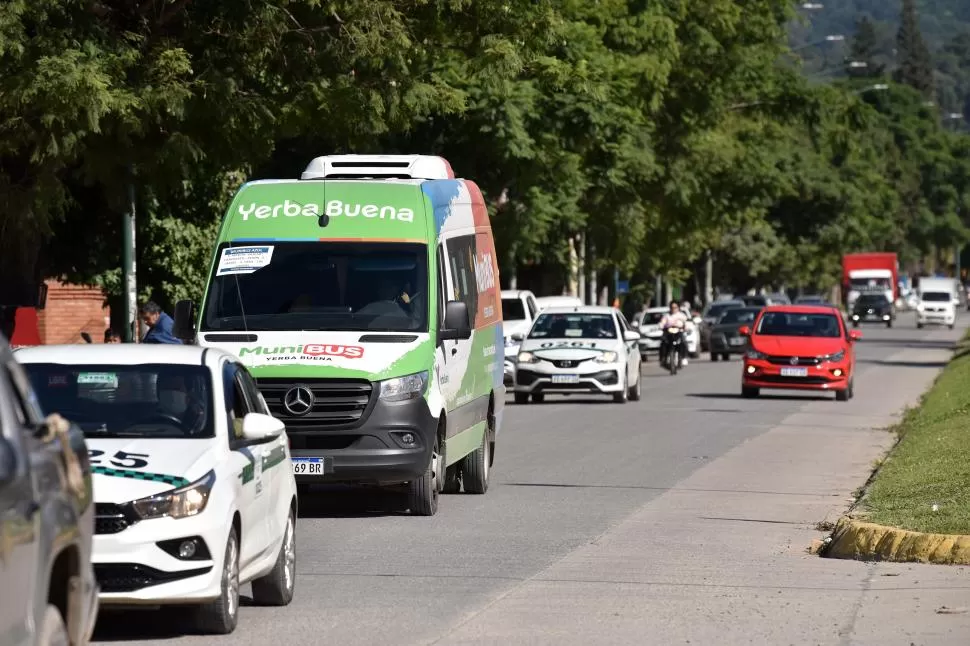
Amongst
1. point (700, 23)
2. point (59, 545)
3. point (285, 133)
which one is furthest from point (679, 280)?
point (59, 545)

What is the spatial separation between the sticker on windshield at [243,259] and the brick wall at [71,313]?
80.1 ft

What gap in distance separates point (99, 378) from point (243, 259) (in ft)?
19.9

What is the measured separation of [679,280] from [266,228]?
179 feet

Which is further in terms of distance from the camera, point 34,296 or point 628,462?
point 34,296

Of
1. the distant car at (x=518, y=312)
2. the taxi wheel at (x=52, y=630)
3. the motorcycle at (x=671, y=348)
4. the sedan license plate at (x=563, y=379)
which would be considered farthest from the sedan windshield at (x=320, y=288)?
the motorcycle at (x=671, y=348)

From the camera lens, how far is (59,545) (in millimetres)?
6684

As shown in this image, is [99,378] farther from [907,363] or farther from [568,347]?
[907,363]

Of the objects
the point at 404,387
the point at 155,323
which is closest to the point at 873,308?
the point at 155,323

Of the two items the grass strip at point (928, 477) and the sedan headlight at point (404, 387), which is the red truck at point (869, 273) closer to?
the grass strip at point (928, 477)

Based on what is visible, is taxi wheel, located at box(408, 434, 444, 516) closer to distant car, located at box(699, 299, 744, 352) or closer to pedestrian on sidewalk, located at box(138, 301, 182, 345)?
pedestrian on sidewalk, located at box(138, 301, 182, 345)

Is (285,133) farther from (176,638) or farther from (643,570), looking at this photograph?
(176,638)

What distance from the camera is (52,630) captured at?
6621mm

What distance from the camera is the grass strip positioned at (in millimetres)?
13570

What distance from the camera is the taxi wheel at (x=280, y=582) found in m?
10.7
